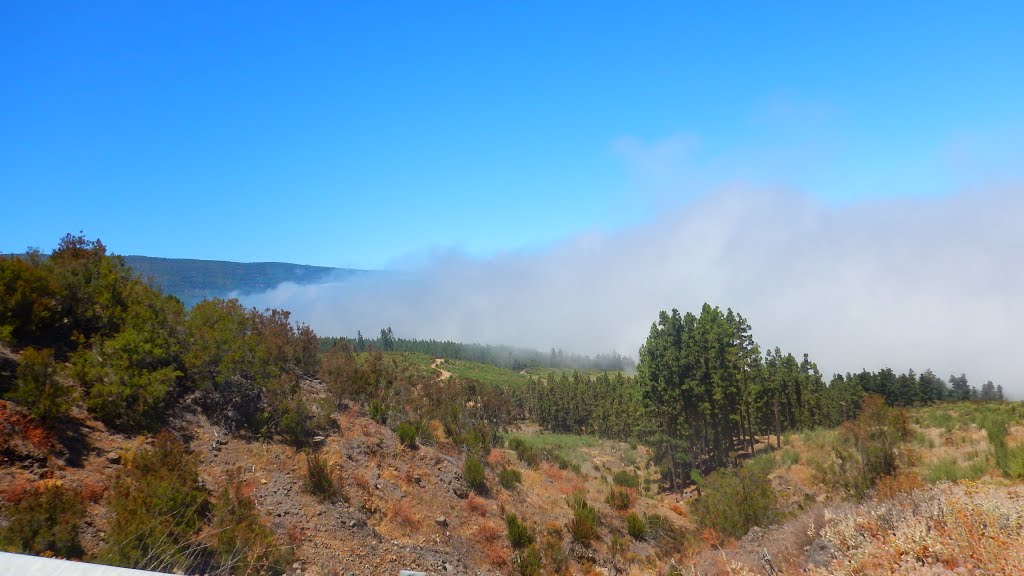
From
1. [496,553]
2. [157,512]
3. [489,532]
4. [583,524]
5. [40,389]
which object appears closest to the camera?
[157,512]

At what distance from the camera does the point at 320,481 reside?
12.3m

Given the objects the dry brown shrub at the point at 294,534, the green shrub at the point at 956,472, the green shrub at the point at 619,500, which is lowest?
the green shrub at the point at 619,500

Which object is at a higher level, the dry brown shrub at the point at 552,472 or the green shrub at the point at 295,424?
the green shrub at the point at 295,424

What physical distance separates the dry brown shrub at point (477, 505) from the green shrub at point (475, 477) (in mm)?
453

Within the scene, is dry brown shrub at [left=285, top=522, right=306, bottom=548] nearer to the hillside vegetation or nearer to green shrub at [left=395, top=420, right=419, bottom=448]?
the hillside vegetation

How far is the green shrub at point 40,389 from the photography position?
9211 millimetres

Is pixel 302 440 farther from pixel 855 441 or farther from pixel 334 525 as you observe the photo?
pixel 855 441

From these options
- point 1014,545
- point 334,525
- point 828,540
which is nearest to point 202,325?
point 334,525

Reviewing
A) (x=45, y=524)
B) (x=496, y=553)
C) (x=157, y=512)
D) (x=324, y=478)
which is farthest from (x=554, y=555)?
(x=45, y=524)

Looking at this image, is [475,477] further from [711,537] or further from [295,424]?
[711,537]

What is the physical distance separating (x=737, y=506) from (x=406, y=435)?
1105 centimetres

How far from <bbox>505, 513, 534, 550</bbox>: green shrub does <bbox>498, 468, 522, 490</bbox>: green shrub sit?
3.39 meters

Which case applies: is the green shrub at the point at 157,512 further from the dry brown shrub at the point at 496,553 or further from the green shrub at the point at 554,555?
the green shrub at the point at 554,555

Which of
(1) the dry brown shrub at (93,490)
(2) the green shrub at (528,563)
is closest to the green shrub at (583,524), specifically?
(2) the green shrub at (528,563)
